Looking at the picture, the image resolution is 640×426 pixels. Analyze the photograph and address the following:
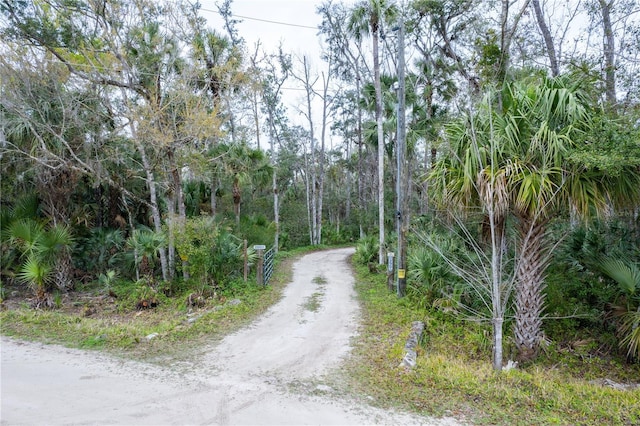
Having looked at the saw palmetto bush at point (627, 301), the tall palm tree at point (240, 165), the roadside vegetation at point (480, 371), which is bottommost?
the roadside vegetation at point (480, 371)

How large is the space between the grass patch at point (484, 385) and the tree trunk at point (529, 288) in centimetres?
35

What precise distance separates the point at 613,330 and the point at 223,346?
7.19 m

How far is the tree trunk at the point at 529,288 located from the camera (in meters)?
5.30

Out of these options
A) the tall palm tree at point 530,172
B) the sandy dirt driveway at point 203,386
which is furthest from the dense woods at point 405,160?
the sandy dirt driveway at point 203,386

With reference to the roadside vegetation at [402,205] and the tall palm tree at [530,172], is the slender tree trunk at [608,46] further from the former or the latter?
the tall palm tree at [530,172]

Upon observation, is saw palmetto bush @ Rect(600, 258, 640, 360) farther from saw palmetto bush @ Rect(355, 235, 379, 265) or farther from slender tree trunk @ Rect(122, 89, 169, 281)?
slender tree trunk @ Rect(122, 89, 169, 281)

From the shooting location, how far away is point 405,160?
34.1 feet

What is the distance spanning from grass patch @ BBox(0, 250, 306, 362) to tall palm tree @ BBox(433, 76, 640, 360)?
16.1 feet

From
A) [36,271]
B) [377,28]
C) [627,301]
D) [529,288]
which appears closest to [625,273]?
[627,301]

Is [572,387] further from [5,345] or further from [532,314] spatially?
[5,345]

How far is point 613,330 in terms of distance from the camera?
663 cm

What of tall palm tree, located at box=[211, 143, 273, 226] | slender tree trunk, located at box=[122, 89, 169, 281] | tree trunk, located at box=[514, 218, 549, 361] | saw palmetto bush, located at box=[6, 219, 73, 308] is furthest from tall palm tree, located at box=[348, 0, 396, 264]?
saw palmetto bush, located at box=[6, 219, 73, 308]

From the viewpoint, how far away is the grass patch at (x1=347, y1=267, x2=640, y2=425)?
3604 mm

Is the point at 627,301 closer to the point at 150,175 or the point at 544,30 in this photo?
the point at 544,30
